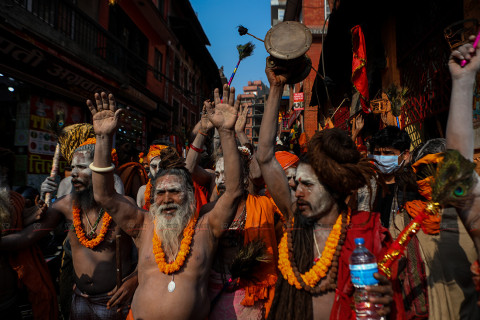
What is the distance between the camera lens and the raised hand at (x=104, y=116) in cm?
232

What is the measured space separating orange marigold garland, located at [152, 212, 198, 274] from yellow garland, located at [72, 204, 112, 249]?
736mm

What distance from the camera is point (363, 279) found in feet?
4.48

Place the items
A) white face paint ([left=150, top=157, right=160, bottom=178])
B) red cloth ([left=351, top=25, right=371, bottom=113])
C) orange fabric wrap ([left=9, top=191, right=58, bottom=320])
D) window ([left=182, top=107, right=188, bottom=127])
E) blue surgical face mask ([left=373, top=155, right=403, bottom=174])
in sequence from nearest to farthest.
→ orange fabric wrap ([left=9, top=191, right=58, bottom=320]), blue surgical face mask ([left=373, top=155, right=403, bottom=174]), white face paint ([left=150, top=157, right=160, bottom=178]), red cloth ([left=351, top=25, right=371, bottom=113]), window ([left=182, top=107, right=188, bottom=127])

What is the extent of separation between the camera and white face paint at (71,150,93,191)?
2.88 metres

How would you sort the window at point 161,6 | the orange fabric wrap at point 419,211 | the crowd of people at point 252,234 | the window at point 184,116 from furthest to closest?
the window at point 184,116
the window at point 161,6
the orange fabric wrap at point 419,211
the crowd of people at point 252,234

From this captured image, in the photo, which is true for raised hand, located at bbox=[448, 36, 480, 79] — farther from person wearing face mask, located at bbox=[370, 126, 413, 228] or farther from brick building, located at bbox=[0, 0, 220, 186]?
brick building, located at bbox=[0, 0, 220, 186]

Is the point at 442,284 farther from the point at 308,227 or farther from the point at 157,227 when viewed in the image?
the point at 157,227

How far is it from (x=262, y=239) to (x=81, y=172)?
75.1 inches

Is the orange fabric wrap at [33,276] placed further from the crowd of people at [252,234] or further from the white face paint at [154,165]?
the white face paint at [154,165]

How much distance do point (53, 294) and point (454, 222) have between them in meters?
3.51

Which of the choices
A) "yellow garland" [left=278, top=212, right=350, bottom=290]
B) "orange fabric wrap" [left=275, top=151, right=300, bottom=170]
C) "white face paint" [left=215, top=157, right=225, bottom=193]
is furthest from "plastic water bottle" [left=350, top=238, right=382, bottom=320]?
"orange fabric wrap" [left=275, top=151, right=300, bottom=170]

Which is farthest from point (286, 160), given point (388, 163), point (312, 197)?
point (312, 197)

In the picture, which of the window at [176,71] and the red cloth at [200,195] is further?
the window at [176,71]

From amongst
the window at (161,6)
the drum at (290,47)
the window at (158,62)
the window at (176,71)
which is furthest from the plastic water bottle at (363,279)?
the window at (176,71)
